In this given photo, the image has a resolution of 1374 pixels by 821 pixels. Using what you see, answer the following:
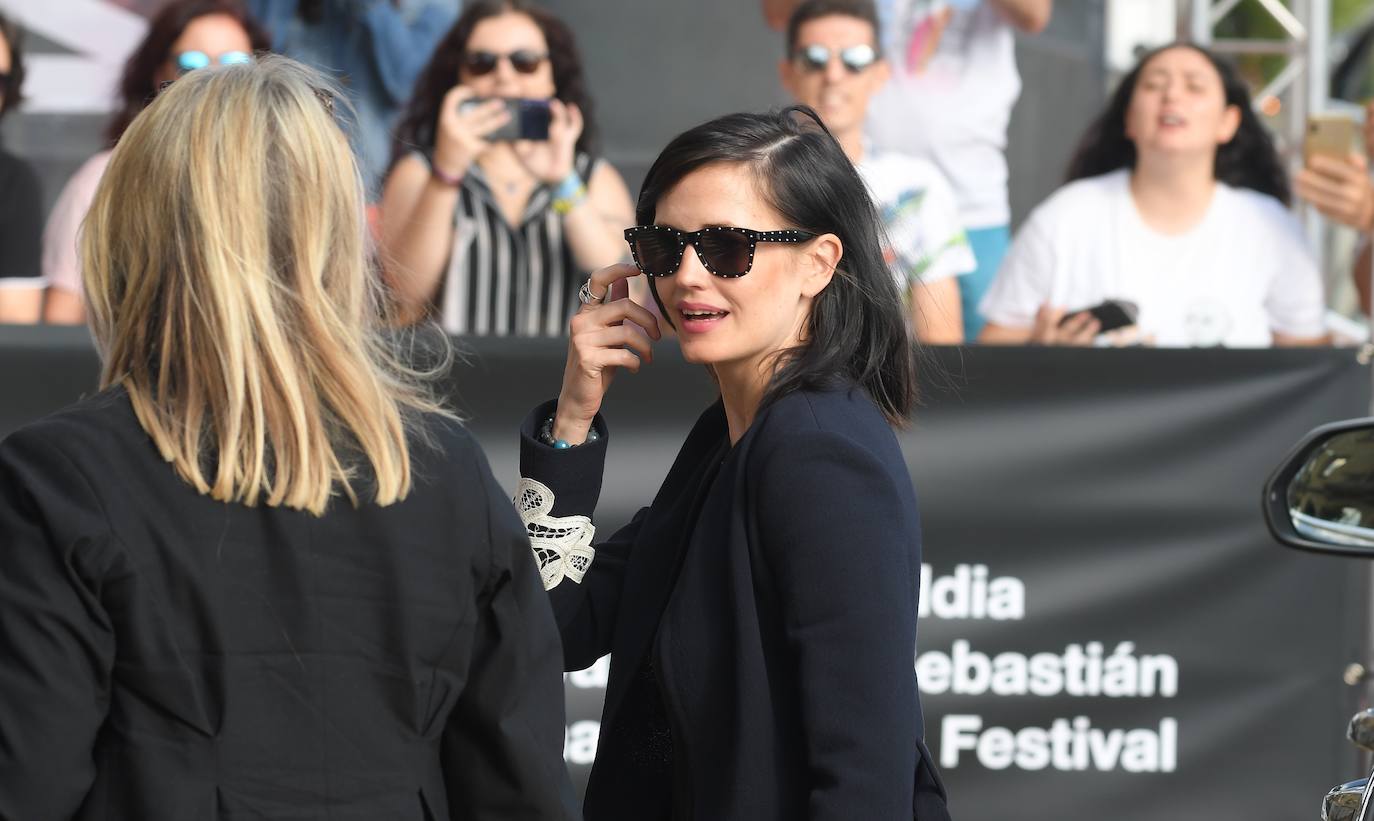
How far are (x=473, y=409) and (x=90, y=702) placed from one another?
2617 mm

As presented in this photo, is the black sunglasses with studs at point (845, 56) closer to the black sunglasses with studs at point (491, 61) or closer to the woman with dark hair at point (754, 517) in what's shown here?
the black sunglasses with studs at point (491, 61)

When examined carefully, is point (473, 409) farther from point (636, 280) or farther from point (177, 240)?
point (177, 240)

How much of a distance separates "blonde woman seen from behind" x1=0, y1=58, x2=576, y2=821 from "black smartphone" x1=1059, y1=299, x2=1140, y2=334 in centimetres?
347

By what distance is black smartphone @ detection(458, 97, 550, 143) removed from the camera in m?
4.92

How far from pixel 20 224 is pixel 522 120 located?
1589 mm

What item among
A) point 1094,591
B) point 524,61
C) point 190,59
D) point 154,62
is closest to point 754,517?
point 1094,591

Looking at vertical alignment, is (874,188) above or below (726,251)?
below

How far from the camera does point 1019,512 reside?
4.17m

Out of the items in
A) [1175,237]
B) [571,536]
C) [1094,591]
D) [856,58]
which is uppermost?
[856,58]

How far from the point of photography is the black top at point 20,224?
483 centimetres

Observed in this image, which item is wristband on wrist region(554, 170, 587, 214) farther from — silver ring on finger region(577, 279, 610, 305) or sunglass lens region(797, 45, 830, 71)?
silver ring on finger region(577, 279, 610, 305)

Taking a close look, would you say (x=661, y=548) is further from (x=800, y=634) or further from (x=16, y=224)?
(x=16, y=224)

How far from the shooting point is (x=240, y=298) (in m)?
1.59

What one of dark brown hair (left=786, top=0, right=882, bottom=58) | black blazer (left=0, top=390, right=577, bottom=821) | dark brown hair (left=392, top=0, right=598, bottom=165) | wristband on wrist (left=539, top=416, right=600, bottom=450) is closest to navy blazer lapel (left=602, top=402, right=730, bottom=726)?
wristband on wrist (left=539, top=416, right=600, bottom=450)
